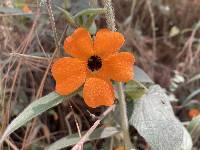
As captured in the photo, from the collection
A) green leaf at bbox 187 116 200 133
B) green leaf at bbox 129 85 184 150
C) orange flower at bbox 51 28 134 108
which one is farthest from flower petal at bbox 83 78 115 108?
green leaf at bbox 187 116 200 133

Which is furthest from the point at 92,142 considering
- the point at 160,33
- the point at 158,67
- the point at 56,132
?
the point at 160,33

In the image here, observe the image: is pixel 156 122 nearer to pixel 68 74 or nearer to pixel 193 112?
pixel 68 74

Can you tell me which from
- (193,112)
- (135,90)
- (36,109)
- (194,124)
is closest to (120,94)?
(135,90)

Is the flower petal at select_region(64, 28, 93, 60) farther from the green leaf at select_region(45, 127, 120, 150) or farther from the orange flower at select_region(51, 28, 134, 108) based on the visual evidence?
the green leaf at select_region(45, 127, 120, 150)

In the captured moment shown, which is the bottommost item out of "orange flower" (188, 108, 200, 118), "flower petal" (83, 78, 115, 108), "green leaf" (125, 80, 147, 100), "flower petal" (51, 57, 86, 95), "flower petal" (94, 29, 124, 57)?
"orange flower" (188, 108, 200, 118)

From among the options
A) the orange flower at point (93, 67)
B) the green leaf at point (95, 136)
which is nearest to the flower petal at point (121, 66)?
the orange flower at point (93, 67)

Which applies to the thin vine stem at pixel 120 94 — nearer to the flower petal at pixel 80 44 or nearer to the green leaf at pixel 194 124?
the flower petal at pixel 80 44
